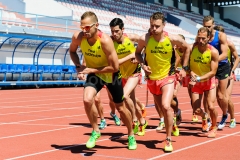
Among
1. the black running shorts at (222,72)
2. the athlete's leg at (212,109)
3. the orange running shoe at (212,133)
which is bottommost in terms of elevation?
the orange running shoe at (212,133)

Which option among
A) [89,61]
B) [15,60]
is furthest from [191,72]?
[15,60]

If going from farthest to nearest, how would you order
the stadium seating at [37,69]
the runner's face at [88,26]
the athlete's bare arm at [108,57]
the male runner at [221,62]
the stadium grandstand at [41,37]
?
the stadium grandstand at [41,37], the stadium seating at [37,69], the male runner at [221,62], the athlete's bare arm at [108,57], the runner's face at [88,26]

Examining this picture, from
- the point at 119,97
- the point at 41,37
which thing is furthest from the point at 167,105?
the point at 41,37

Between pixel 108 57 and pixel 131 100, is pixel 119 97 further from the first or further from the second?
pixel 131 100

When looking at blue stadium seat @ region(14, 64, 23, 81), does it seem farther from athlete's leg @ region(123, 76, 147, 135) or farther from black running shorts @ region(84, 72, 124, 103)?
black running shorts @ region(84, 72, 124, 103)

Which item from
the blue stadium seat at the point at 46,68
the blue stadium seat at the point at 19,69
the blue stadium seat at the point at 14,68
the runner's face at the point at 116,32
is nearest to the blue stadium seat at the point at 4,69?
the blue stadium seat at the point at 14,68

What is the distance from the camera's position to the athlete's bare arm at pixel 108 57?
21.0 feet

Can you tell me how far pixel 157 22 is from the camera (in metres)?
6.81

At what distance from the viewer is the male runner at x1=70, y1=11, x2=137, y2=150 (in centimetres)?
633

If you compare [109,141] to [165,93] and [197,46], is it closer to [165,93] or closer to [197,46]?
[165,93]

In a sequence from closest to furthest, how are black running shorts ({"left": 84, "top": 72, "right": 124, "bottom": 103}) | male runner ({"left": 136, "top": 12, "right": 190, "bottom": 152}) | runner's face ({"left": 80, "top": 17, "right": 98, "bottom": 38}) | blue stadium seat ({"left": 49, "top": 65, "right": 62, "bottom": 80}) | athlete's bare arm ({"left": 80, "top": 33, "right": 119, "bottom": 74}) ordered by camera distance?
runner's face ({"left": 80, "top": 17, "right": 98, "bottom": 38}) < athlete's bare arm ({"left": 80, "top": 33, "right": 119, "bottom": 74}) < black running shorts ({"left": 84, "top": 72, "right": 124, "bottom": 103}) < male runner ({"left": 136, "top": 12, "right": 190, "bottom": 152}) < blue stadium seat ({"left": 49, "top": 65, "right": 62, "bottom": 80})

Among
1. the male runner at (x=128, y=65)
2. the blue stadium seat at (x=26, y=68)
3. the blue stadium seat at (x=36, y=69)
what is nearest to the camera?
the male runner at (x=128, y=65)

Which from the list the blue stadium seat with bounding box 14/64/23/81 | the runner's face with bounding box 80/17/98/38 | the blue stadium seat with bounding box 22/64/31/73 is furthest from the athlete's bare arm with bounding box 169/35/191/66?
the blue stadium seat with bounding box 22/64/31/73

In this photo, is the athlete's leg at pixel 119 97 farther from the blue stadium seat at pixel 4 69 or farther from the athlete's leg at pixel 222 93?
the blue stadium seat at pixel 4 69
